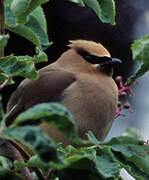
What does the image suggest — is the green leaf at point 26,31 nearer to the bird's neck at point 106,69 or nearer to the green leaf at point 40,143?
the green leaf at point 40,143

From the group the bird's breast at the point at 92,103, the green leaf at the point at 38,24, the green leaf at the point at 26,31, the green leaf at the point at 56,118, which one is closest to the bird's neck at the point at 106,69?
the bird's breast at the point at 92,103

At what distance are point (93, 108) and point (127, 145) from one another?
0.86 m

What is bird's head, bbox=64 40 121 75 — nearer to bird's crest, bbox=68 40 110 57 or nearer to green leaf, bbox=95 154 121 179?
bird's crest, bbox=68 40 110 57

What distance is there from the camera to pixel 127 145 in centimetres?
107

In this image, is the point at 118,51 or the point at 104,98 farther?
the point at 118,51

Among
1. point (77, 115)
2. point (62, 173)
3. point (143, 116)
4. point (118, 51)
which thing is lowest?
point (143, 116)

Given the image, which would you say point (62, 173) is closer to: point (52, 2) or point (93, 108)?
point (93, 108)

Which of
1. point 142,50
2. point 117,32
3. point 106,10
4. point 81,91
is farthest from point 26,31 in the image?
point 117,32

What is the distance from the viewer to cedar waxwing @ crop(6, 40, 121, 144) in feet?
6.18

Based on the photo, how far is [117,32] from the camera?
13.0 ft

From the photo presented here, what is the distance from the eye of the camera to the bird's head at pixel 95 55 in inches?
85.4

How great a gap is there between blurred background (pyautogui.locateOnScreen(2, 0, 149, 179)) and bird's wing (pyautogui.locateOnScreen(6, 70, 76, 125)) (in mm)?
1073

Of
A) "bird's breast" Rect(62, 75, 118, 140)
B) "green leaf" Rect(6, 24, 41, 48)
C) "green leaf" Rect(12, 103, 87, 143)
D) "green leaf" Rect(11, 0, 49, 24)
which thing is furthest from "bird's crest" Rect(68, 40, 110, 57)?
"green leaf" Rect(12, 103, 87, 143)

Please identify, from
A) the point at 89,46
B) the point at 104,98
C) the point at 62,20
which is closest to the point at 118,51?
the point at 62,20
